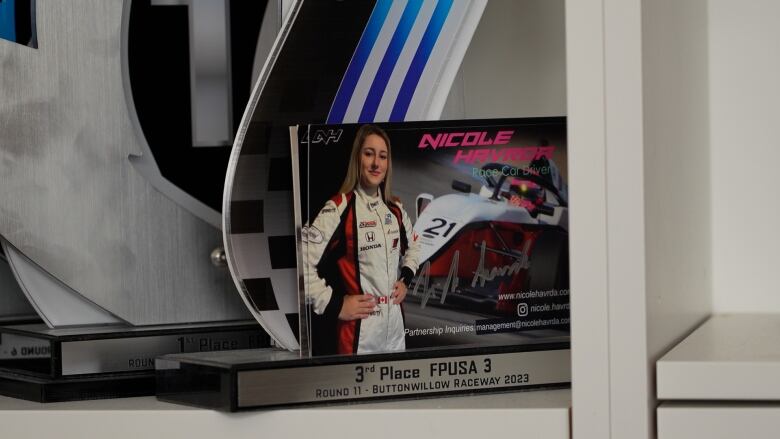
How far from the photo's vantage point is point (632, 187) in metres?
0.61

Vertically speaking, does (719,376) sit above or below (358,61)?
below

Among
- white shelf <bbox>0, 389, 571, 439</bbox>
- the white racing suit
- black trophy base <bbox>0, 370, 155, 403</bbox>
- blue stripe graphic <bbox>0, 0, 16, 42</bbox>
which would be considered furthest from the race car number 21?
blue stripe graphic <bbox>0, 0, 16, 42</bbox>

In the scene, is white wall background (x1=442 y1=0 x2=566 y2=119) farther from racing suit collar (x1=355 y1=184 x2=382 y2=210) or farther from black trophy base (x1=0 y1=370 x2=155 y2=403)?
black trophy base (x1=0 y1=370 x2=155 y2=403)

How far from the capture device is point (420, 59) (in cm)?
78

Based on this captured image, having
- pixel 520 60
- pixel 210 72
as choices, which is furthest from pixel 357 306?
pixel 520 60

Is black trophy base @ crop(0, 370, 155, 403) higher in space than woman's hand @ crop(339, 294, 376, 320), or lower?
lower

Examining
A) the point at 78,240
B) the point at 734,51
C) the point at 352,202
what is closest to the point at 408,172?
the point at 352,202

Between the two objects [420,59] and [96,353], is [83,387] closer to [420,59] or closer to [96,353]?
[96,353]

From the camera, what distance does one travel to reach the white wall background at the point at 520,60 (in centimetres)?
97

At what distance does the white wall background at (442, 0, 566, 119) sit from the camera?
0.97 meters

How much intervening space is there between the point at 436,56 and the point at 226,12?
20 centimetres

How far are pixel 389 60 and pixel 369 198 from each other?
123 millimetres

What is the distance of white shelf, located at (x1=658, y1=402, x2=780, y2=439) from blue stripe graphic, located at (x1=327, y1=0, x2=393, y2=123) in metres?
0.32

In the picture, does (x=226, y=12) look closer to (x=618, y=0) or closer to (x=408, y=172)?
(x=408, y=172)
